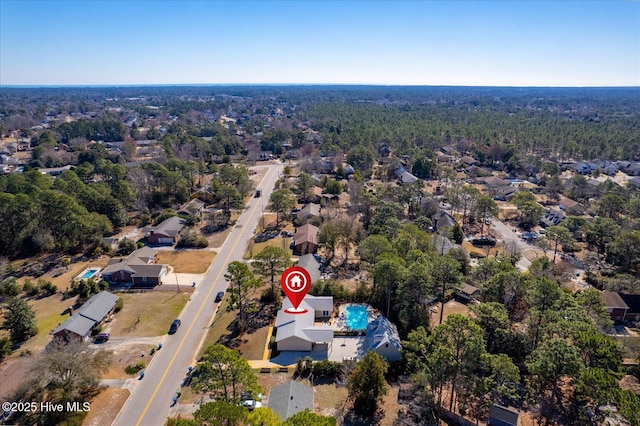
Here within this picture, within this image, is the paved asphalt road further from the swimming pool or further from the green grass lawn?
the swimming pool

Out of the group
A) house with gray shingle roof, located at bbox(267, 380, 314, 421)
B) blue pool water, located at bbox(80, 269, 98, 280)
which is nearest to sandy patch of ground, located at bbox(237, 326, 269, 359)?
house with gray shingle roof, located at bbox(267, 380, 314, 421)

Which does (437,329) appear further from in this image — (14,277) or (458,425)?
(14,277)

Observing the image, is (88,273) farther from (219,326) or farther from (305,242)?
(305,242)

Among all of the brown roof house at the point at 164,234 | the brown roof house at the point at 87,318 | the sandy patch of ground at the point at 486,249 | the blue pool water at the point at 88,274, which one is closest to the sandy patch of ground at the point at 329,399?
the brown roof house at the point at 87,318

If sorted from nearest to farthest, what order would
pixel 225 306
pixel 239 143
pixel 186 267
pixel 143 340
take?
1. pixel 143 340
2. pixel 225 306
3. pixel 186 267
4. pixel 239 143

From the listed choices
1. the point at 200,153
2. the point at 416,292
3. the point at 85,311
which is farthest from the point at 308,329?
the point at 200,153
